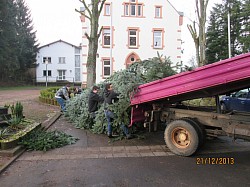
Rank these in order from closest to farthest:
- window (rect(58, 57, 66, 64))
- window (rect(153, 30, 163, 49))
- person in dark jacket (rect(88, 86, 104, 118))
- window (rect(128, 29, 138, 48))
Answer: person in dark jacket (rect(88, 86, 104, 118))
window (rect(128, 29, 138, 48))
window (rect(153, 30, 163, 49))
window (rect(58, 57, 66, 64))

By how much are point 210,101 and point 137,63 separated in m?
5.59

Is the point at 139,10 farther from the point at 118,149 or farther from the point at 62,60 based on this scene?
the point at 118,149

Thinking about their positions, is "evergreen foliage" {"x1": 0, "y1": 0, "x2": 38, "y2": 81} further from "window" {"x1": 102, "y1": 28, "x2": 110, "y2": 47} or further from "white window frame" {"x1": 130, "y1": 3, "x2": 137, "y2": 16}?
"white window frame" {"x1": 130, "y1": 3, "x2": 137, "y2": 16}

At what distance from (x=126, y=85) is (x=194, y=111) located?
70.8 inches

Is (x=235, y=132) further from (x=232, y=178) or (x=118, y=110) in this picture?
(x=118, y=110)

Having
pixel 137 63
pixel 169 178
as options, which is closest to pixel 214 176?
pixel 169 178

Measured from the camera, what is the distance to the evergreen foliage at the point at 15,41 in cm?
4004

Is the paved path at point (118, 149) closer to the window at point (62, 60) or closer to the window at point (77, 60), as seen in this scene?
the window at point (77, 60)

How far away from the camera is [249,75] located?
14.1 ft
